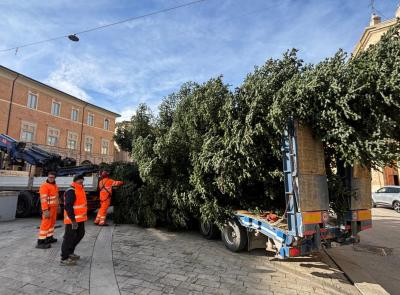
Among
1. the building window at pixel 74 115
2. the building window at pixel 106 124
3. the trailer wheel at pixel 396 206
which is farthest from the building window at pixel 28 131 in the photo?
the trailer wheel at pixel 396 206

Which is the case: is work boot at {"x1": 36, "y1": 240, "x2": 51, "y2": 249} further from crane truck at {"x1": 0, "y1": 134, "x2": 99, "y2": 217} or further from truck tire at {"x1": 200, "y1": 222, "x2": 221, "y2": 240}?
crane truck at {"x1": 0, "y1": 134, "x2": 99, "y2": 217}

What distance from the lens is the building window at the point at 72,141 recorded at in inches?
1363

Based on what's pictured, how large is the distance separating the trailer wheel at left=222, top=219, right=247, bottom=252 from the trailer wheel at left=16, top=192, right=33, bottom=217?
8.49 metres

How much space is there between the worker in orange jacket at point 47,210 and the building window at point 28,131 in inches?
1053

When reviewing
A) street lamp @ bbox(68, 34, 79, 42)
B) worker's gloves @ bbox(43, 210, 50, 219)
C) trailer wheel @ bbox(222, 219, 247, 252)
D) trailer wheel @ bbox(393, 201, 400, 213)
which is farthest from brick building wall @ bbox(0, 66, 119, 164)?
trailer wheel @ bbox(393, 201, 400, 213)

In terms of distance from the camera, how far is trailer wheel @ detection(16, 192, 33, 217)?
11.2 meters

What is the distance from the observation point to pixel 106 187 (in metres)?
9.27

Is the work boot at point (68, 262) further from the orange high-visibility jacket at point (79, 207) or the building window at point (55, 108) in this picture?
the building window at point (55, 108)

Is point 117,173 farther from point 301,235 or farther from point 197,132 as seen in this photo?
point 301,235

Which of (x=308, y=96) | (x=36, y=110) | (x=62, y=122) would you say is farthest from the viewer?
(x=62, y=122)

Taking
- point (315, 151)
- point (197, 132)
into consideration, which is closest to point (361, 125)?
point (315, 151)

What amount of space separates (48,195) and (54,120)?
29892 millimetres

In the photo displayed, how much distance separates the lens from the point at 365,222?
5621 millimetres

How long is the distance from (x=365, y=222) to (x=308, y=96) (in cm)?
286
